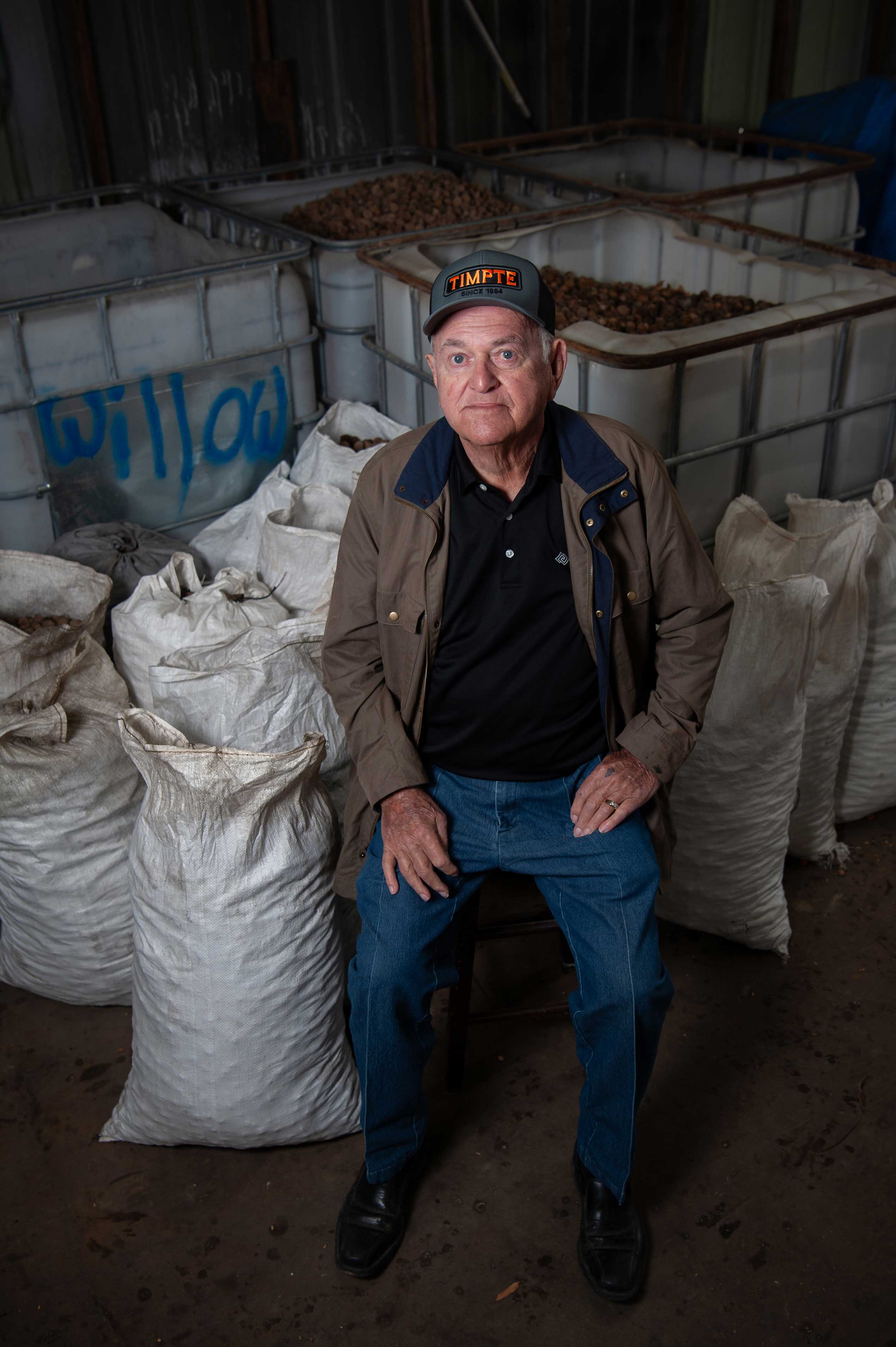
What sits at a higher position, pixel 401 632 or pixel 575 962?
pixel 401 632

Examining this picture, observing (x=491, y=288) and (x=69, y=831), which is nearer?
(x=491, y=288)

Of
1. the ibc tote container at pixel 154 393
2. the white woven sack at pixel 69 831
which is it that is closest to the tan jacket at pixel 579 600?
the white woven sack at pixel 69 831

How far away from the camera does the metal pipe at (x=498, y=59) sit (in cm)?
419

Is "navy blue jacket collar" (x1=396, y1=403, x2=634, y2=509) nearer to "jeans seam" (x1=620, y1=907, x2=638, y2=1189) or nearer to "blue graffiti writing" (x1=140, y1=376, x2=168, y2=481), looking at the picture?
"jeans seam" (x1=620, y1=907, x2=638, y2=1189)

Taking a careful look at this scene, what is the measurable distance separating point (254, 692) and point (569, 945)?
69cm

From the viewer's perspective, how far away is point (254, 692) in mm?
1879

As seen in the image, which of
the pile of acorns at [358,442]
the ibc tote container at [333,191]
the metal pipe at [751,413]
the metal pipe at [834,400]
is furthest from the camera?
the ibc tote container at [333,191]

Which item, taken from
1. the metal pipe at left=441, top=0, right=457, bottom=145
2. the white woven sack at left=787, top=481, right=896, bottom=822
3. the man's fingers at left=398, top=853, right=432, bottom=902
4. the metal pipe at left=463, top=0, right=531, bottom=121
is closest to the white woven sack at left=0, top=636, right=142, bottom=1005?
the man's fingers at left=398, top=853, right=432, bottom=902

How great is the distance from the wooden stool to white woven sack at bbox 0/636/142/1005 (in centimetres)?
64

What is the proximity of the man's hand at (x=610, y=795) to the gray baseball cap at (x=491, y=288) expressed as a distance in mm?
654

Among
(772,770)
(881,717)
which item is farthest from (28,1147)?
(881,717)

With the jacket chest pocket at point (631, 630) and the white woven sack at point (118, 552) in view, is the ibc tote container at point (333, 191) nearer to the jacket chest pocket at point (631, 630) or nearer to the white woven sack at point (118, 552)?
the white woven sack at point (118, 552)

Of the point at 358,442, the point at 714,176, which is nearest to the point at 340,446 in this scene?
the point at 358,442

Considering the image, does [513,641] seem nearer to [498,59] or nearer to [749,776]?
[749,776]
